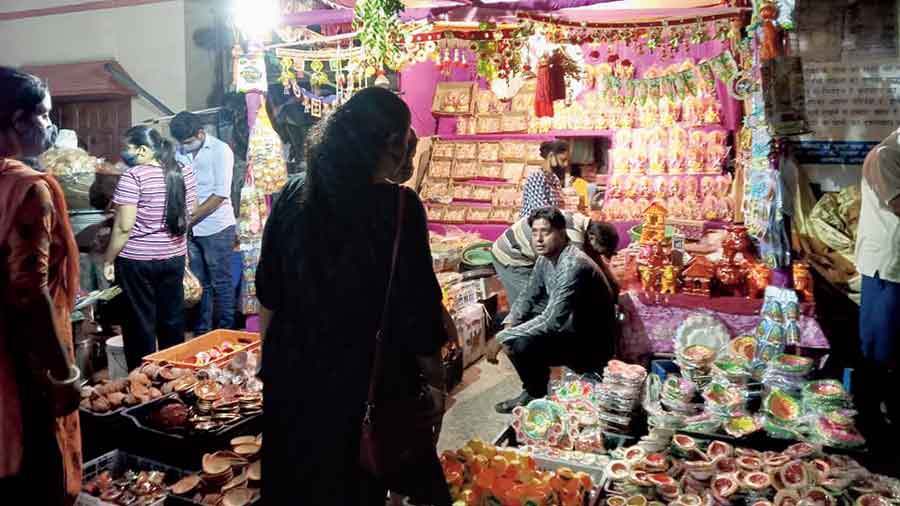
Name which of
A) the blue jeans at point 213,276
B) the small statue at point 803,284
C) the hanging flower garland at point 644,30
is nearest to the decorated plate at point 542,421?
the small statue at point 803,284

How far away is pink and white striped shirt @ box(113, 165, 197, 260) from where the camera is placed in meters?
4.16

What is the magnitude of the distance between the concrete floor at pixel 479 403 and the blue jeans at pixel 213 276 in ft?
6.84

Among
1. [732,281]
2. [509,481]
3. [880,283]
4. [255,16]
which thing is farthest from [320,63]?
[880,283]

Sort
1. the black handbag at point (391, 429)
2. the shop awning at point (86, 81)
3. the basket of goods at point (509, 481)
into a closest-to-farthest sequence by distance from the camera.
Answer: the black handbag at point (391, 429) < the basket of goods at point (509, 481) < the shop awning at point (86, 81)

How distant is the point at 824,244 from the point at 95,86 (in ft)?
24.8

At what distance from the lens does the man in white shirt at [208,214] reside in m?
5.42

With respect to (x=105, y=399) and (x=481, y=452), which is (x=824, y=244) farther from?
(x=105, y=399)

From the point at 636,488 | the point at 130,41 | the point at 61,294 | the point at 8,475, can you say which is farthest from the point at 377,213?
the point at 130,41

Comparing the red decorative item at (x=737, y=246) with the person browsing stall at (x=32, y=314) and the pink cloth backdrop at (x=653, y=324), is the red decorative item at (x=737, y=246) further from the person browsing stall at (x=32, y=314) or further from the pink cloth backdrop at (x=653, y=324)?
the person browsing stall at (x=32, y=314)

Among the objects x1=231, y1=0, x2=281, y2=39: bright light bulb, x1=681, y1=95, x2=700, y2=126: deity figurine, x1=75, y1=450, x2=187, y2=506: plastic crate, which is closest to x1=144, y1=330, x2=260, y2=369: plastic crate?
x1=75, y1=450, x2=187, y2=506: plastic crate

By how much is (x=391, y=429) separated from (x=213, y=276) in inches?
166

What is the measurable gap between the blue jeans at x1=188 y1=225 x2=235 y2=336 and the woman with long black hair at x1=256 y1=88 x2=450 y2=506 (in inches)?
153

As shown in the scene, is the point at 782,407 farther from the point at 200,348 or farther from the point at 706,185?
the point at 706,185

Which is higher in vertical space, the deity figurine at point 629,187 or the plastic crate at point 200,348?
the deity figurine at point 629,187
